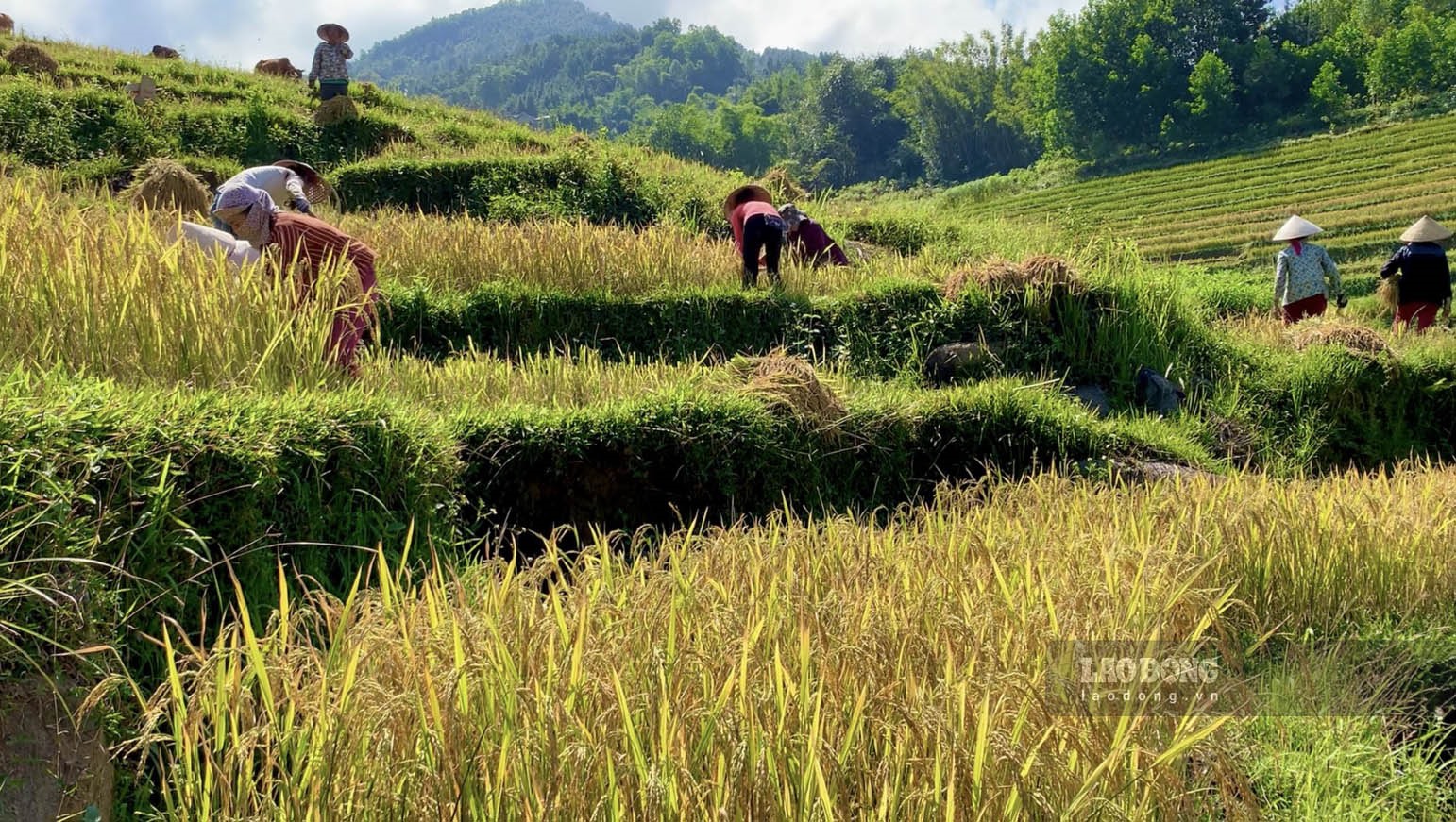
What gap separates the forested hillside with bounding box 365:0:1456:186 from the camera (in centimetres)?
4281

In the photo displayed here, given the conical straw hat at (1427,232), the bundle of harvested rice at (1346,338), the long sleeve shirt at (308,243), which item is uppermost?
the long sleeve shirt at (308,243)

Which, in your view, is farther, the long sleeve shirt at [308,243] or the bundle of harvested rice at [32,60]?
the bundle of harvested rice at [32,60]

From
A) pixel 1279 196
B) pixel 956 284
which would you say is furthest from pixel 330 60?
pixel 1279 196

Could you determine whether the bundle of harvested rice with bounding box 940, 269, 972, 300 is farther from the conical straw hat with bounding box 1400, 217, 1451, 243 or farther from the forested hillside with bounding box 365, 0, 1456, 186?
the forested hillside with bounding box 365, 0, 1456, 186

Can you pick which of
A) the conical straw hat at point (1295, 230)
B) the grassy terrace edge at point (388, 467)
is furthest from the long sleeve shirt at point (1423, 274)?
the grassy terrace edge at point (388, 467)

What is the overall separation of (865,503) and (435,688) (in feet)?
12.4

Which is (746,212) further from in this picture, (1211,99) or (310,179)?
(1211,99)

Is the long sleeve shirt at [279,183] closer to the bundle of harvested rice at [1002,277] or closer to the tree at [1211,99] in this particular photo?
the bundle of harvested rice at [1002,277]

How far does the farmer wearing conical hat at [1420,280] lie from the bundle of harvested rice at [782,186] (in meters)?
6.35

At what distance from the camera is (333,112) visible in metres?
14.2

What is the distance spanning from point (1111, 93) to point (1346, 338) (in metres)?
48.2

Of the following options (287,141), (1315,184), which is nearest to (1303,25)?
(1315,184)

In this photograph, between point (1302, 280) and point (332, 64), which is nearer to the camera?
point (1302, 280)

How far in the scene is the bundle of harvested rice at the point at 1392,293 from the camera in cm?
981
